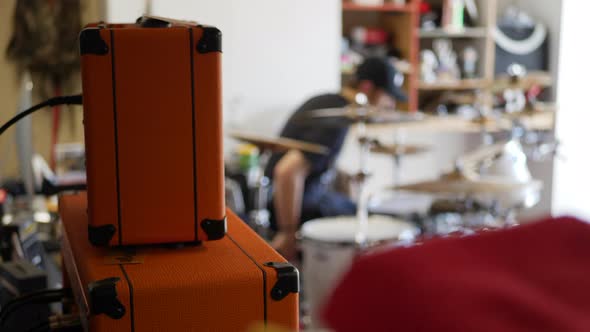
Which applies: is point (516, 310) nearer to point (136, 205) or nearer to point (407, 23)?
point (136, 205)

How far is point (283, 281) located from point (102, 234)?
23 centimetres

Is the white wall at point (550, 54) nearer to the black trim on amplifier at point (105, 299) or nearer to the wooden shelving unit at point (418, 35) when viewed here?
the wooden shelving unit at point (418, 35)

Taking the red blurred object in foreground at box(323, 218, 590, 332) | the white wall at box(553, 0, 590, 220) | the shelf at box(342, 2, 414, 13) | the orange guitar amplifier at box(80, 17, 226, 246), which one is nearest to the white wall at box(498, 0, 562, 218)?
the white wall at box(553, 0, 590, 220)

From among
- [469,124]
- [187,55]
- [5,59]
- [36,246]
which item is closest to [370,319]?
[187,55]

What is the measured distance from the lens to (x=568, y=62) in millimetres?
5266

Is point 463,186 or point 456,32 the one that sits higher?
point 456,32

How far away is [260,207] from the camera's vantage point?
3346mm

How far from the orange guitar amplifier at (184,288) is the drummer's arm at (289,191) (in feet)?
8.65

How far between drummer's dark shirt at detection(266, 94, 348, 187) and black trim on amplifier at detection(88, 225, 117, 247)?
271cm

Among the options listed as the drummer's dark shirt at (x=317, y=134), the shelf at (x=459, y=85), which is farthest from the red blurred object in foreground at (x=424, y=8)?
the drummer's dark shirt at (x=317, y=134)

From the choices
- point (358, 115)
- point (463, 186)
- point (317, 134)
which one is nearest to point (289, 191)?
point (317, 134)

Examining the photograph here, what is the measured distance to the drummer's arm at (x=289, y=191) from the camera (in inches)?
142

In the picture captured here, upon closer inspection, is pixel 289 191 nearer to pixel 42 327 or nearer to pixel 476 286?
pixel 42 327

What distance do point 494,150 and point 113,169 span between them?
2761mm
